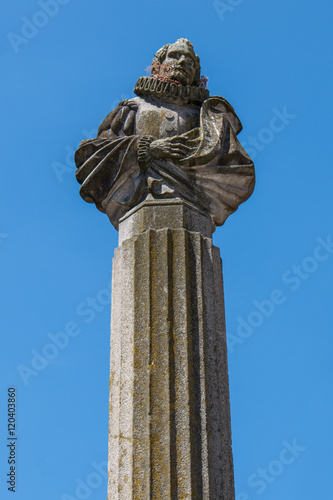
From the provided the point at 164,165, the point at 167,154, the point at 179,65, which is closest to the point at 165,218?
the point at 164,165

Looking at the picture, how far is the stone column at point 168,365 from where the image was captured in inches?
288

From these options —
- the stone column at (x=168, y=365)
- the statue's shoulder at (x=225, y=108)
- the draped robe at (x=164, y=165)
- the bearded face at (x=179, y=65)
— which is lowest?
the stone column at (x=168, y=365)

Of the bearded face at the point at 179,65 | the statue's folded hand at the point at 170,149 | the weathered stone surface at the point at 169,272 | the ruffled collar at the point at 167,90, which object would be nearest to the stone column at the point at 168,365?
the weathered stone surface at the point at 169,272

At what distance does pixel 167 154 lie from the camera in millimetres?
9000

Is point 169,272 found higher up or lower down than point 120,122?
lower down

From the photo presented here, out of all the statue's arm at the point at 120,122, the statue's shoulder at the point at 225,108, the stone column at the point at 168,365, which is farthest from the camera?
the statue's shoulder at the point at 225,108

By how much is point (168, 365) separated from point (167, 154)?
239cm

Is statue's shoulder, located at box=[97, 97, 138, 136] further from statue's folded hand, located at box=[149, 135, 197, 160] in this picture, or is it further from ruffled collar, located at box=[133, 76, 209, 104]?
statue's folded hand, located at box=[149, 135, 197, 160]

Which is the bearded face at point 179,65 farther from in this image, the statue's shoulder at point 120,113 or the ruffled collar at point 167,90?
the statue's shoulder at point 120,113

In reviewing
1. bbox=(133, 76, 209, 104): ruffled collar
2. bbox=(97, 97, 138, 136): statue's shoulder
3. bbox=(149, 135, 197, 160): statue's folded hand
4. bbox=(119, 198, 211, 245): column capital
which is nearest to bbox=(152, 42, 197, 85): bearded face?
bbox=(133, 76, 209, 104): ruffled collar

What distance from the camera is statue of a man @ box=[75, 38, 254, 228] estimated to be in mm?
9008

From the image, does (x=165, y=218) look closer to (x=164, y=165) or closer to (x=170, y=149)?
(x=164, y=165)

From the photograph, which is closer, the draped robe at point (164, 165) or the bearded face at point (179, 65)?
the draped robe at point (164, 165)

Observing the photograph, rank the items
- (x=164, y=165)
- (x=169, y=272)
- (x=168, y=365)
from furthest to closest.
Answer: (x=164, y=165) < (x=169, y=272) < (x=168, y=365)
